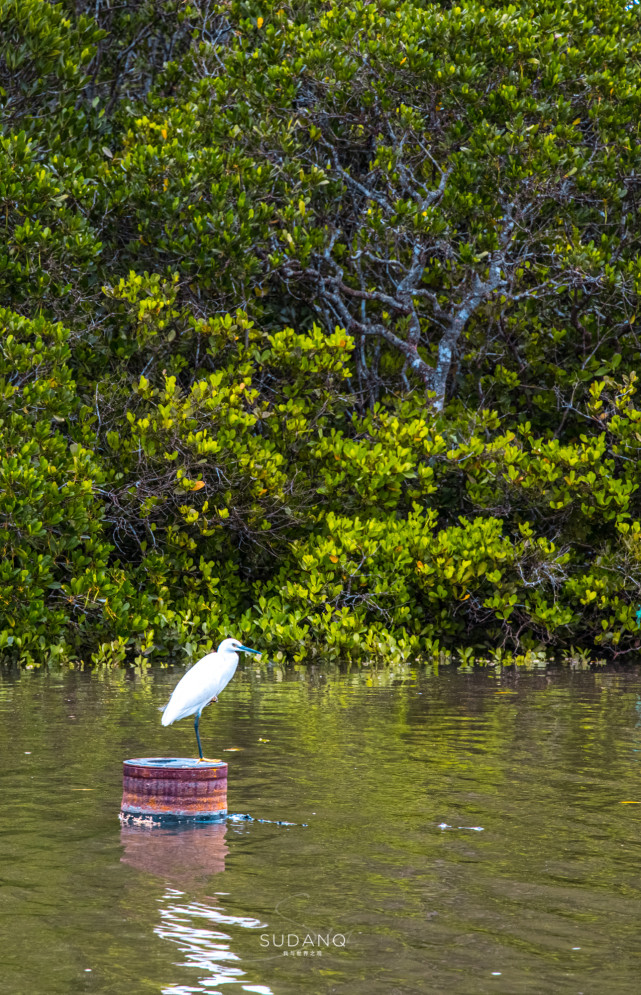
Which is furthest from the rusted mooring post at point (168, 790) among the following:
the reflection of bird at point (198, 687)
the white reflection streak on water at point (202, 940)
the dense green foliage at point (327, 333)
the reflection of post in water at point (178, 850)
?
the dense green foliage at point (327, 333)

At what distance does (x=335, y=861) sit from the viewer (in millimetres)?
6301

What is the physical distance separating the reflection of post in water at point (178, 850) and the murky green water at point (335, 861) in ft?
0.06

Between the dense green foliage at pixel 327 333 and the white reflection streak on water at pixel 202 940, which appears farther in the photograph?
the dense green foliage at pixel 327 333

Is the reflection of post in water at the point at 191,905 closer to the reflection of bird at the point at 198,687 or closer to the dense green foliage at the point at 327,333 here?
the reflection of bird at the point at 198,687

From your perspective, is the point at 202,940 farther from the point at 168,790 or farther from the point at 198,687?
the point at 198,687

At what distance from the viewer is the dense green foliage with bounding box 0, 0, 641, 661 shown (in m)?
16.0

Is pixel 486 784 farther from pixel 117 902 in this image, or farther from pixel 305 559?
pixel 305 559

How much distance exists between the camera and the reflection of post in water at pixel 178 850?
19.9ft

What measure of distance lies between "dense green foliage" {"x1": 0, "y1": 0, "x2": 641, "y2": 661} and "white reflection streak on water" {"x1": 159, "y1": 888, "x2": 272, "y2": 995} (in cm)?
983

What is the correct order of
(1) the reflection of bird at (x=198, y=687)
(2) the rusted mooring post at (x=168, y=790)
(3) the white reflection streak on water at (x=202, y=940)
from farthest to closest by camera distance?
(1) the reflection of bird at (x=198, y=687), (2) the rusted mooring post at (x=168, y=790), (3) the white reflection streak on water at (x=202, y=940)

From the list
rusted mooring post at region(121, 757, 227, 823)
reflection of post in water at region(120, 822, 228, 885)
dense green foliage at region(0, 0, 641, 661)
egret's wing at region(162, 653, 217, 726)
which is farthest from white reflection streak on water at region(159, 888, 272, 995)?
dense green foliage at region(0, 0, 641, 661)

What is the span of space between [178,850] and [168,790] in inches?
18.6

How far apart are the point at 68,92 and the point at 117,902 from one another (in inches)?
560

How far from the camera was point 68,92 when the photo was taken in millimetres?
17703
